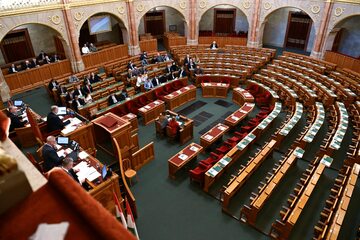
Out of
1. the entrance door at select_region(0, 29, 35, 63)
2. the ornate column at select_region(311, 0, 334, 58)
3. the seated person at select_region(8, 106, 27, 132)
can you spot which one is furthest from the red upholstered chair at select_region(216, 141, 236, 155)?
the entrance door at select_region(0, 29, 35, 63)

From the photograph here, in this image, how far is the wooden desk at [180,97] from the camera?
47.1 feet

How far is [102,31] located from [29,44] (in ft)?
17.3

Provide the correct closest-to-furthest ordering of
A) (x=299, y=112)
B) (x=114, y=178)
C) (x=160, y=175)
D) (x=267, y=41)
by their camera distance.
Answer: (x=114, y=178) < (x=160, y=175) < (x=299, y=112) < (x=267, y=41)

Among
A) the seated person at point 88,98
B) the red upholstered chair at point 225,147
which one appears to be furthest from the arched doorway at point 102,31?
the red upholstered chair at point 225,147

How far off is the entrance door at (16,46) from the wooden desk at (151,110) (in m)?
11.9

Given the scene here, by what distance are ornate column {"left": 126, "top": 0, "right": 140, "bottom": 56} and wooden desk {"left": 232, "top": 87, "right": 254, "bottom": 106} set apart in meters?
9.75

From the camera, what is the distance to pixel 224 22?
2553 centimetres

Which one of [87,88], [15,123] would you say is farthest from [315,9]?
[15,123]

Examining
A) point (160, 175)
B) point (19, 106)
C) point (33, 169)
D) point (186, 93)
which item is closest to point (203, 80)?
point (186, 93)

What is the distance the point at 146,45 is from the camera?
72.0 feet

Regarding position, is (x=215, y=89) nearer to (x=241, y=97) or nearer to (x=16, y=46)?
(x=241, y=97)

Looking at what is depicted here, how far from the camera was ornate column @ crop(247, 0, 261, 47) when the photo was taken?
809 inches

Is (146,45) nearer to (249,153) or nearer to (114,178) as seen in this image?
(249,153)

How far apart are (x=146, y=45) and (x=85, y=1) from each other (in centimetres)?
594
